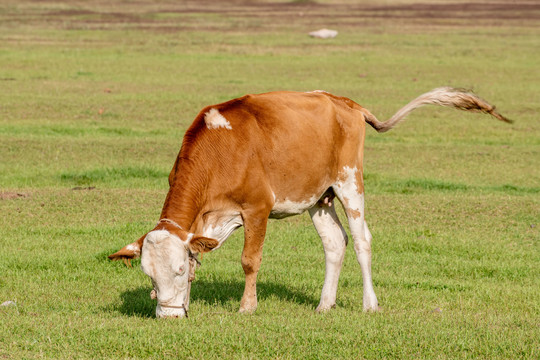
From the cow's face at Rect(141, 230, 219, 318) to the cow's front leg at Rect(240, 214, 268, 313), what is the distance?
809mm

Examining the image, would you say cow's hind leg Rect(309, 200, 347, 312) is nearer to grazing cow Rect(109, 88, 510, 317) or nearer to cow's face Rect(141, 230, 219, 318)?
grazing cow Rect(109, 88, 510, 317)

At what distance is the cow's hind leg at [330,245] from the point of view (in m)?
8.84

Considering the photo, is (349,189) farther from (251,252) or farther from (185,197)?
(185,197)

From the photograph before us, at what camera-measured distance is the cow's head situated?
7.14 meters

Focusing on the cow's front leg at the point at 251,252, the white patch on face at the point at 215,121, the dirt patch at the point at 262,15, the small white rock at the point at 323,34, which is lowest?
the dirt patch at the point at 262,15

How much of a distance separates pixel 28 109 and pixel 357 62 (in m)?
17.4

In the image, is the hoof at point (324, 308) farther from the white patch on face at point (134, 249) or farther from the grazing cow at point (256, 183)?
the white patch on face at point (134, 249)

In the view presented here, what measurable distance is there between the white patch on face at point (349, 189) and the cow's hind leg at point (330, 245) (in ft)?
1.11

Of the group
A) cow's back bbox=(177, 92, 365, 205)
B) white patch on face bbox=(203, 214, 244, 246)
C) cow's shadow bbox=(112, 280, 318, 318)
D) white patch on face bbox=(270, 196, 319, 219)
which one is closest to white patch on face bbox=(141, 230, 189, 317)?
white patch on face bbox=(203, 214, 244, 246)

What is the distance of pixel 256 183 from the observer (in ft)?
26.2

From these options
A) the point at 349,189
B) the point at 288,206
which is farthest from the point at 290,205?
the point at 349,189

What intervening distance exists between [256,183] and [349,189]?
4.46 feet

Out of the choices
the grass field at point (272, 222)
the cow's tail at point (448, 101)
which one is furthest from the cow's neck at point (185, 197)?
the cow's tail at point (448, 101)

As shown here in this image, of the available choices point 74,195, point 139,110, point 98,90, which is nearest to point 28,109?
point 139,110
